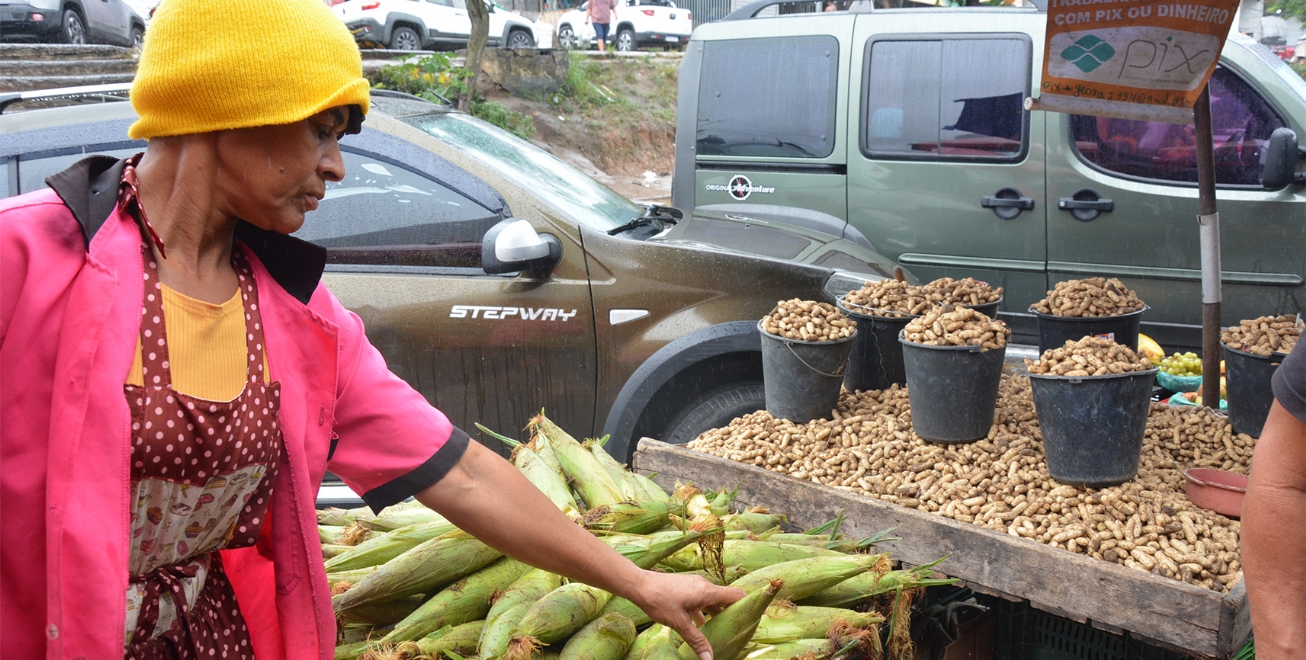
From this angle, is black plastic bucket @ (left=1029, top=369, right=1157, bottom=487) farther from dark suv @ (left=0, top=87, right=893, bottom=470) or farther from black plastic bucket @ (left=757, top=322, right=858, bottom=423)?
dark suv @ (left=0, top=87, right=893, bottom=470)

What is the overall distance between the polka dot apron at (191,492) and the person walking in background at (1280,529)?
65.9 inches

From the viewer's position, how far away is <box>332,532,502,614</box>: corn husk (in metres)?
2.17

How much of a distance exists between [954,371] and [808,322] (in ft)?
2.01

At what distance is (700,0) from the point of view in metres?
33.8

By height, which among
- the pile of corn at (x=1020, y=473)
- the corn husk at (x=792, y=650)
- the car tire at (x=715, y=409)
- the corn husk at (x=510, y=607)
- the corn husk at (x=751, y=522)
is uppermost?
the corn husk at (x=510, y=607)

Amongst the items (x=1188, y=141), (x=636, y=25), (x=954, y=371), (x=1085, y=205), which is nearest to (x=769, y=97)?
(x=1085, y=205)

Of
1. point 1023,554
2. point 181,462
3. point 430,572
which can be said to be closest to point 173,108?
point 181,462

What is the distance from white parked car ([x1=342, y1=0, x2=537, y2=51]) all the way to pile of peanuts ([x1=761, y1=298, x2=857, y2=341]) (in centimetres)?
1921

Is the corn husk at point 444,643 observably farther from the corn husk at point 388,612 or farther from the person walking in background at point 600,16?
the person walking in background at point 600,16

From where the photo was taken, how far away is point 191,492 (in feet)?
4.59

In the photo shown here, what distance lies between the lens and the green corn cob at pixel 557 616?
1955 millimetres

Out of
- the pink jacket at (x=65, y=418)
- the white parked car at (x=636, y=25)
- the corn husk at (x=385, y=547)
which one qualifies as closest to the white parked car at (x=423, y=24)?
the white parked car at (x=636, y=25)

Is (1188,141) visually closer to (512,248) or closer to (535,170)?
(535,170)

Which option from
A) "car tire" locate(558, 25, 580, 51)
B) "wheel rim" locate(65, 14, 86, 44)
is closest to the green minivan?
"wheel rim" locate(65, 14, 86, 44)
